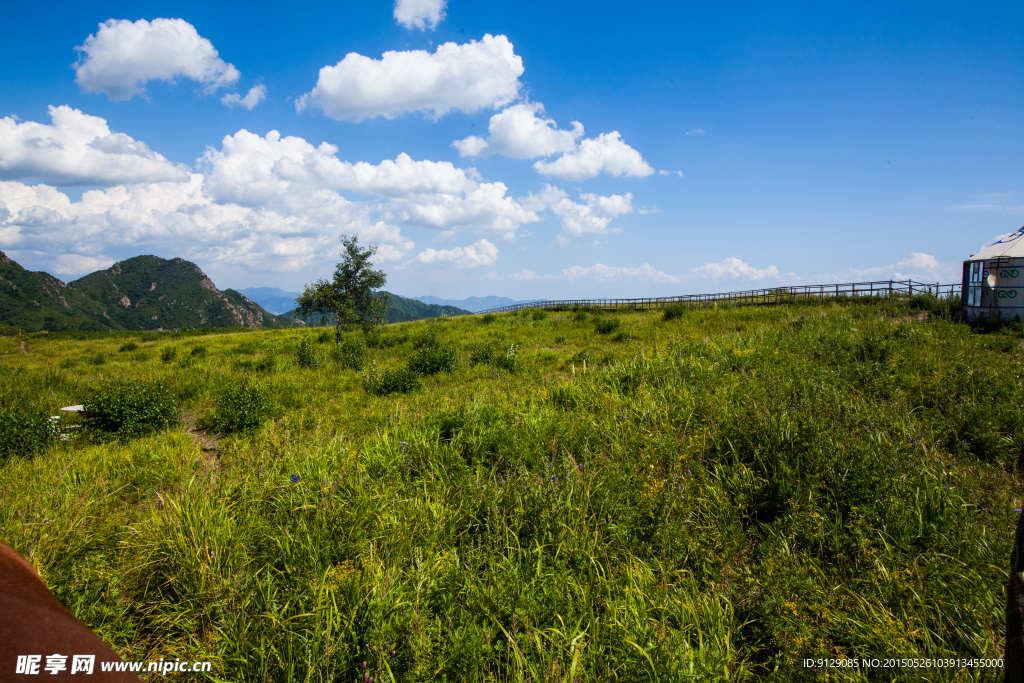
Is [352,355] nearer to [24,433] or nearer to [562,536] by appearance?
[24,433]

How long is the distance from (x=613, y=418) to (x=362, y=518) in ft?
Result: 12.1

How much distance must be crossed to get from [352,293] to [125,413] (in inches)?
663

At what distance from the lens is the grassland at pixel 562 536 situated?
8.17 feet

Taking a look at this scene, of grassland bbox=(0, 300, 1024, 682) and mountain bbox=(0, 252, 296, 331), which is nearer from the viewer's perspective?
grassland bbox=(0, 300, 1024, 682)

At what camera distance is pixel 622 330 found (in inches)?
677

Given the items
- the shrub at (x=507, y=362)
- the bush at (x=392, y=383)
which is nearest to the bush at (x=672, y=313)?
the shrub at (x=507, y=362)

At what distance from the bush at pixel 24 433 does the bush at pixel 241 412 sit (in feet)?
6.31

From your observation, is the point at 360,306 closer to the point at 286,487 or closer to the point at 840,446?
the point at 286,487

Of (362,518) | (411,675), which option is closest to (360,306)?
(362,518)

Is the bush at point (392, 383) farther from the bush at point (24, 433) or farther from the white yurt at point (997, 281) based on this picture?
the white yurt at point (997, 281)

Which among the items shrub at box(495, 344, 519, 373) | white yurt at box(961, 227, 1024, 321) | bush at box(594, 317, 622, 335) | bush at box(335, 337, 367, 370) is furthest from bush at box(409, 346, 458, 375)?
white yurt at box(961, 227, 1024, 321)

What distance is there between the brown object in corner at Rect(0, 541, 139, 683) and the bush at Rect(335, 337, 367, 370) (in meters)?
11.6

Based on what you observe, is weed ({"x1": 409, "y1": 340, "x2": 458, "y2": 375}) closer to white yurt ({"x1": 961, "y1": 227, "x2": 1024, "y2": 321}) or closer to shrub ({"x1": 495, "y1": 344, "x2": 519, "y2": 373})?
shrub ({"x1": 495, "y1": 344, "x2": 519, "y2": 373})

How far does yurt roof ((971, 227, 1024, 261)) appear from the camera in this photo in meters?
13.8
